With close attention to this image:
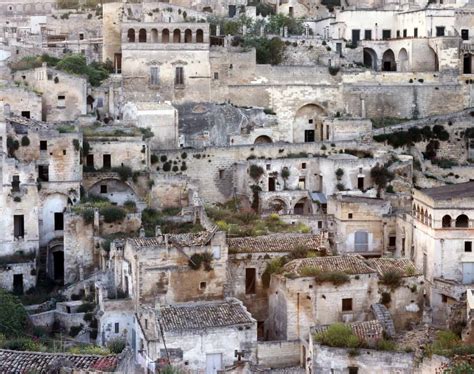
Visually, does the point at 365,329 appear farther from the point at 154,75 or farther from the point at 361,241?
the point at 154,75

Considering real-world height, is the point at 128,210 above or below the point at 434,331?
above

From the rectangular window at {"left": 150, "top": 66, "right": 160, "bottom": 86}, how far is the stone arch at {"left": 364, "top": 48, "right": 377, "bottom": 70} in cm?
1323

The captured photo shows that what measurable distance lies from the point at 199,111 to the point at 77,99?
640 centimetres

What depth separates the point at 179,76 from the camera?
172 ft

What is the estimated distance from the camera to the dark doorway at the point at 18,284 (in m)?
38.7

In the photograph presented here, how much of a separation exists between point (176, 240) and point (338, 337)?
689 cm

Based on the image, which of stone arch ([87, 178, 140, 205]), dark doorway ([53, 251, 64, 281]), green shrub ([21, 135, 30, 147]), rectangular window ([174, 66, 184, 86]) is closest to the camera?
dark doorway ([53, 251, 64, 281])

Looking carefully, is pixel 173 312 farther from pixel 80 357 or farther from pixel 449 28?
pixel 449 28

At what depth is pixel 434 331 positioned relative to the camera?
3300 cm

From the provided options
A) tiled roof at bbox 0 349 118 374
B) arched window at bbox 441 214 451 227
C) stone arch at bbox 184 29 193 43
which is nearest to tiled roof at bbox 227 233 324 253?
arched window at bbox 441 214 451 227

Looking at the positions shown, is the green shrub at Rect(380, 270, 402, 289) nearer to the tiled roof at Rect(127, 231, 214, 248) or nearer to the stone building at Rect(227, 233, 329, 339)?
the stone building at Rect(227, 233, 329, 339)

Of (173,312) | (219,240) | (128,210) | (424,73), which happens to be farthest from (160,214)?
(424,73)

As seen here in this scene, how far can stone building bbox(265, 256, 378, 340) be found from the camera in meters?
34.2

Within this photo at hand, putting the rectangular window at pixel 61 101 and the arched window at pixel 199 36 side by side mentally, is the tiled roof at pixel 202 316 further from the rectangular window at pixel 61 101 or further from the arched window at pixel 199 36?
the arched window at pixel 199 36
